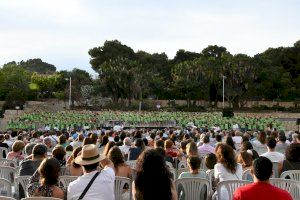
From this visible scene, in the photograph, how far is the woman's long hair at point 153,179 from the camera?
464cm

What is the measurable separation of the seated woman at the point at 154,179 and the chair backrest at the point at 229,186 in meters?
1.61

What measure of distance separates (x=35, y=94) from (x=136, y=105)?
1915 cm

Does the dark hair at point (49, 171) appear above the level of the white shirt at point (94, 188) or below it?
above

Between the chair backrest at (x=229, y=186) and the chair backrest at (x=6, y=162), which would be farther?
the chair backrest at (x=6, y=162)

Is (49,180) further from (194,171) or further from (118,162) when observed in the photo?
(194,171)

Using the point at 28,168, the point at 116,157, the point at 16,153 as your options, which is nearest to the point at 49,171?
the point at 116,157

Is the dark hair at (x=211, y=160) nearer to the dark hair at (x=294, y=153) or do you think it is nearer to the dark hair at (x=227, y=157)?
the dark hair at (x=227, y=157)

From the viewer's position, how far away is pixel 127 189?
23.2ft

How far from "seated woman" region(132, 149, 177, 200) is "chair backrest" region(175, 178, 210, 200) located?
1.93 meters

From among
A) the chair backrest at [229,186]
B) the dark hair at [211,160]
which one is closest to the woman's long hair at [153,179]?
the chair backrest at [229,186]

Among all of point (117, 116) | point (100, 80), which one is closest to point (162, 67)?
point (100, 80)

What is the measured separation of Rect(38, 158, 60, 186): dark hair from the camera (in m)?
5.37

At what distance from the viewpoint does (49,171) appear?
5379 mm

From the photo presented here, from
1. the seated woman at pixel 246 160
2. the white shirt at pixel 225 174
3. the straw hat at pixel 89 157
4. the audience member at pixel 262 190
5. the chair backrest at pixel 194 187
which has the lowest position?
the chair backrest at pixel 194 187
